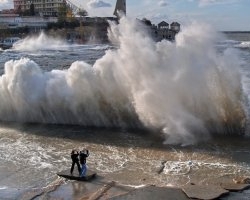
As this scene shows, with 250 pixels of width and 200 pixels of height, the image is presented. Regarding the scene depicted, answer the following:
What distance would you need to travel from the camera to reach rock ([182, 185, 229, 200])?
13312 millimetres

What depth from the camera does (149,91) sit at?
75.5ft

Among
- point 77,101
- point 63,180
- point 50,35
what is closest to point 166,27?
point 50,35

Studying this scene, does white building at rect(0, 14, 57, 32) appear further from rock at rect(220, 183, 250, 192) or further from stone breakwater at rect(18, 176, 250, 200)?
rock at rect(220, 183, 250, 192)

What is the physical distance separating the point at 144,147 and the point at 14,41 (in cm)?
10866

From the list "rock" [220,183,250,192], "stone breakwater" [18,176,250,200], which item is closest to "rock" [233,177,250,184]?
"stone breakwater" [18,176,250,200]

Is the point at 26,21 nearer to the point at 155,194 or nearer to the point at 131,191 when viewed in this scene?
the point at 131,191

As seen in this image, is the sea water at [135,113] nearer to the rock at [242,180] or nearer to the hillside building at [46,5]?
the rock at [242,180]

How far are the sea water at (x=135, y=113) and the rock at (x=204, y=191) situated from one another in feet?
4.63

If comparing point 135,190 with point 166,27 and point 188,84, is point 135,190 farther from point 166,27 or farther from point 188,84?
point 166,27

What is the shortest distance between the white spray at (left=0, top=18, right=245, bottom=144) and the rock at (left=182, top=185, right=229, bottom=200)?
6339 mm

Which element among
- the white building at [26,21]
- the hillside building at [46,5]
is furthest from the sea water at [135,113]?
the hillside building at [46,5]

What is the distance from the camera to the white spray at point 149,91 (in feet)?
73.2

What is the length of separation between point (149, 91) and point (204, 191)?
9889 millimetres

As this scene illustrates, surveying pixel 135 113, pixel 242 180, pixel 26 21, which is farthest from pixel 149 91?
pixel 26 21
